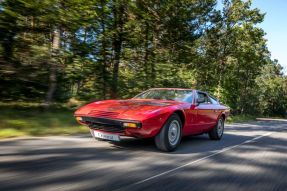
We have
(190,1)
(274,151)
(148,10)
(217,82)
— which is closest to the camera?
(274,151)

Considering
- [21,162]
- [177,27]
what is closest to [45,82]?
[21,162]

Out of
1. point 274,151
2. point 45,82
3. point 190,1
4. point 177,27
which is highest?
point 190,1

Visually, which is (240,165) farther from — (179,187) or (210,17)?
(210,17)

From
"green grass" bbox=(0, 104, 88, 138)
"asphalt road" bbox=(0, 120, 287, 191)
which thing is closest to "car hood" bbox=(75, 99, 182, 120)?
"asphalt road" bbox=(0, 120, 287, 191)

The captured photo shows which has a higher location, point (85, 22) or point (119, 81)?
point (85, 22)

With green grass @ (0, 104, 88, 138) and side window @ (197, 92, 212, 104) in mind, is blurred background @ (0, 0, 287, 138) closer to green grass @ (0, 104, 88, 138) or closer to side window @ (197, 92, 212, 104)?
green grass @ (0, 104, 88, 138)

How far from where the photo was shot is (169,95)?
771cm

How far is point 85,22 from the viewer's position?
11703 mm

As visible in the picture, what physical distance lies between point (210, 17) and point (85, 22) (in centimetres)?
2012

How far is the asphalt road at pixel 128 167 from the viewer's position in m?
4.11

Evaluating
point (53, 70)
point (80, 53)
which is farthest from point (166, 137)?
point (80, 53)

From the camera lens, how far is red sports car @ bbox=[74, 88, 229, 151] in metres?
5.84

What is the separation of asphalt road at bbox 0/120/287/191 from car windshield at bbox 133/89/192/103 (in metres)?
1.06

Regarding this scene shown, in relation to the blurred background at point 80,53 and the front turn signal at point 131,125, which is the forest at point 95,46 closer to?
the blurred background at point 80,53
